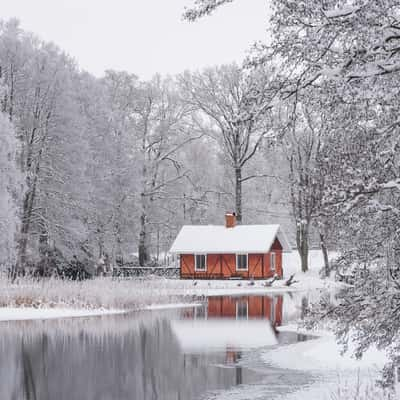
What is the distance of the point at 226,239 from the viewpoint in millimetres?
51812

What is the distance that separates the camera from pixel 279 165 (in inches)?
2411

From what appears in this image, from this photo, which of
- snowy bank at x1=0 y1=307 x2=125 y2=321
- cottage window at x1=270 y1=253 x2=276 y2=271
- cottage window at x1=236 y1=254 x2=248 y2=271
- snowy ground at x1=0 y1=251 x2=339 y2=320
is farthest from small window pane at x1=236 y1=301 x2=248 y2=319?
cottage window at x1=270 y1=253 x2=276 y2=271

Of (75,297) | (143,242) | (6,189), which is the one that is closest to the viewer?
(75,297)

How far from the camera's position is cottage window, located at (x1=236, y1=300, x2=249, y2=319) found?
26372mm

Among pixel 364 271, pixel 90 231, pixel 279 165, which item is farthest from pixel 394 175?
pixel 279 165

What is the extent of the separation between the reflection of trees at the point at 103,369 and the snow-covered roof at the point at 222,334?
0.59m

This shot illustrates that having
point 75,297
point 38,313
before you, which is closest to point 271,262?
point 75,297

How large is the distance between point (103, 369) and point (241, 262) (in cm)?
3700

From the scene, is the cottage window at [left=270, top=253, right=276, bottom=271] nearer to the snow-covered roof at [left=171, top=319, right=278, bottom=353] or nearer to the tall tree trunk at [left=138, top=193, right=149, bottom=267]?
the tall tree trunk at [left=138, top=193, right=149, bottom=267]

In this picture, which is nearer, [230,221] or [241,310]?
[241,310]

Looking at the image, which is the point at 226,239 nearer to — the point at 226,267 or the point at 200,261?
the point at 226,267

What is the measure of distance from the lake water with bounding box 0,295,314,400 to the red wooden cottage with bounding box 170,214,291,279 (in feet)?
78.1

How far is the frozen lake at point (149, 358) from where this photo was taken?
1221cm

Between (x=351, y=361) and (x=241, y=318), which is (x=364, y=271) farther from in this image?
(x=241, y=318)
